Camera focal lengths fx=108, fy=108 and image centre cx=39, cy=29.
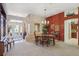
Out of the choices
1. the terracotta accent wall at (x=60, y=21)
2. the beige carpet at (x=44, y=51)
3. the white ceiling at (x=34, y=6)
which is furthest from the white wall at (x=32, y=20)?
the beige carpet at (x=44, y=51)

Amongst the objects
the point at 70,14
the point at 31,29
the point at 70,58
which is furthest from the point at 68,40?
the point at 70,58

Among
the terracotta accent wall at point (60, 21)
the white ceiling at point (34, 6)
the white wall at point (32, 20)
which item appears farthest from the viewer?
the white wall at point (32, 20)

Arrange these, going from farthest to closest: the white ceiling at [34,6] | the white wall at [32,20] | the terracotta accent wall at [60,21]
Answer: the white wall at [32,20] < the terracotta accent wall at [60,21] < the white ceiling at [34,6]

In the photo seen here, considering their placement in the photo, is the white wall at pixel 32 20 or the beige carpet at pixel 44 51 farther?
the white wall at pixel 32 20

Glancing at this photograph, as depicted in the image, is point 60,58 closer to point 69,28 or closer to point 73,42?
point 73,42

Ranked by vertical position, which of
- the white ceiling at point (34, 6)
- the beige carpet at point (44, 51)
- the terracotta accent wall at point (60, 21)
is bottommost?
the beige carpet at point (44, 51)

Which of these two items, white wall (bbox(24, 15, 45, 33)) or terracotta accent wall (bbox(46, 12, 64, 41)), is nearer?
terracotta accent wall (bbox(46, 12, 64, 41))

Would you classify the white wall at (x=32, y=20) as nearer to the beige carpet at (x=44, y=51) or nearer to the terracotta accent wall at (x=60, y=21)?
the terracotta accent wall at (x=60, y=21)

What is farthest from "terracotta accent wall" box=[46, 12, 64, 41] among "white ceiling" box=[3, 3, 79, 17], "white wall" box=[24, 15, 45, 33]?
"white ceiling" box=[3, 3, 79, 17]

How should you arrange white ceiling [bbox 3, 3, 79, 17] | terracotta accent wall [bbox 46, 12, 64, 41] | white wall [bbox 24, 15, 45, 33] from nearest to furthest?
white ceiling [bbox 3, 3, 79, 17] → terracotta accent wall [bbox 46, 12, 64, 41] → white wall [bbox 24, 15, 45, 33]

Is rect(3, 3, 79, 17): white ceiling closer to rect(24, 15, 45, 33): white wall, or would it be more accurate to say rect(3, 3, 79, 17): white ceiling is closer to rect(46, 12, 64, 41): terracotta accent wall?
rect(46, 12, 64, 41): terracotta accent wall

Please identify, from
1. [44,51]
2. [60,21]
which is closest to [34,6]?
[44,51]

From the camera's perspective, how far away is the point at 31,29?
931cm

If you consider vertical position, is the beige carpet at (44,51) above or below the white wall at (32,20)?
below
